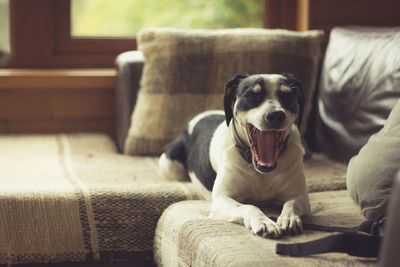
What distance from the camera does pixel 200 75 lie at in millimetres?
2861

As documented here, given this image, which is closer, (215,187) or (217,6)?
(215,187)

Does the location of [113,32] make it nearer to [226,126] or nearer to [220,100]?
[220,100]

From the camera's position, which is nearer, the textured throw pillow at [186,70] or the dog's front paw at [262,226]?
the dog's front paw at [262,226]

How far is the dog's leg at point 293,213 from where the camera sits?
1815mm

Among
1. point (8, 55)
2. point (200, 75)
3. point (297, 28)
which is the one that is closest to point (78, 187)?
point (200, 75)

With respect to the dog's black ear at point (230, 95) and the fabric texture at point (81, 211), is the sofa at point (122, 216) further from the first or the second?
the dog's black ear at point (230, 95)

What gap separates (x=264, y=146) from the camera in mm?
2012

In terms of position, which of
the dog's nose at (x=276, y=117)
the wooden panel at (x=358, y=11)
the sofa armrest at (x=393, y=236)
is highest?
the wooden panel at (x=358, y=11)

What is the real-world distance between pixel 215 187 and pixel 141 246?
0.30 metres

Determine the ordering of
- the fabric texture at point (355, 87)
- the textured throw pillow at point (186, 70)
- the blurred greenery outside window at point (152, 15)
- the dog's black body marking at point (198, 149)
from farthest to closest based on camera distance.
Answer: the blurred greenery outside window at point (152, 15), the textured throw pillow at point (186, 70), the fabric texture at point (355, 87), the dog's black body marking at point (198, 149)

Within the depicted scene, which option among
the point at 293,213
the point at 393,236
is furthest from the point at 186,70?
the point at 393,236

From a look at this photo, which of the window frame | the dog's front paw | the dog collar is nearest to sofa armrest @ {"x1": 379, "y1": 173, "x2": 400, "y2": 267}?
the dog's front paw

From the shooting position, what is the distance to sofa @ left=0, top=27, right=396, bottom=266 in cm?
182

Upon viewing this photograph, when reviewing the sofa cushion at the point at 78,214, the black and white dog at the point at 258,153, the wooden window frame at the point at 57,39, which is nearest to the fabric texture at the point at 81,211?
the sofa cushion at the point at 78,214
